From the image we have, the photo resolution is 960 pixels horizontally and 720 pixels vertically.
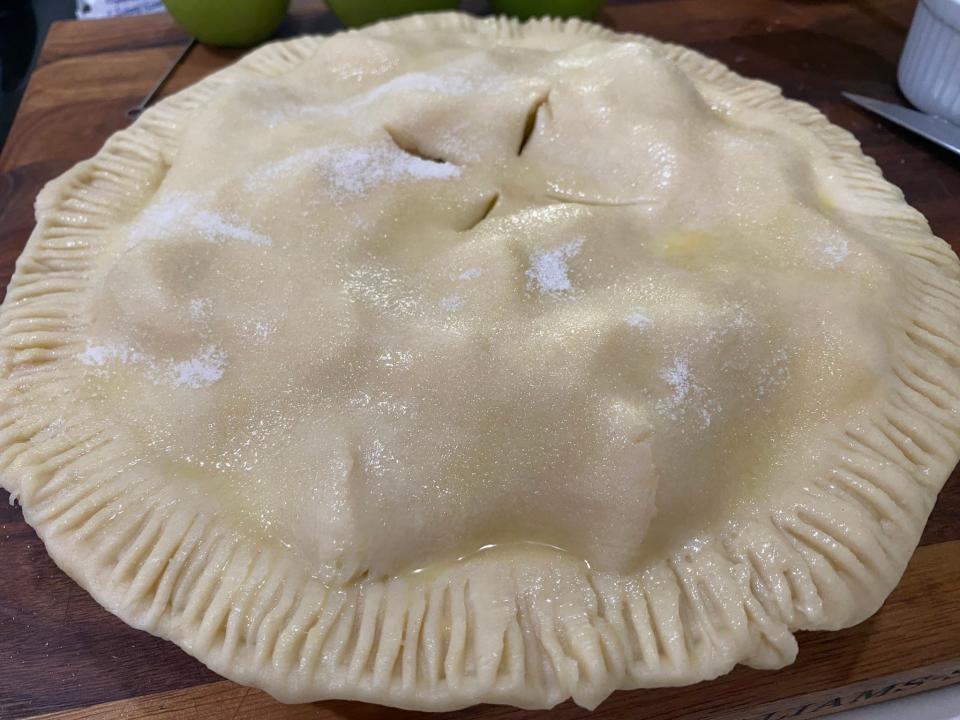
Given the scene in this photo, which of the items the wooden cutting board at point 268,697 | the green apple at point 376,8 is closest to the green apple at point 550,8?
the green apple at point 376,8

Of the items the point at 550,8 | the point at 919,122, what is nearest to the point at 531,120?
the point at 550,8

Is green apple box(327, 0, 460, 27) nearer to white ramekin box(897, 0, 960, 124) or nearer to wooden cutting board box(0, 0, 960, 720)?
wooden cutting board box(0, 0, 960, 720)

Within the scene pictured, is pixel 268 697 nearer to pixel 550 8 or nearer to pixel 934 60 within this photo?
pixel 550 8

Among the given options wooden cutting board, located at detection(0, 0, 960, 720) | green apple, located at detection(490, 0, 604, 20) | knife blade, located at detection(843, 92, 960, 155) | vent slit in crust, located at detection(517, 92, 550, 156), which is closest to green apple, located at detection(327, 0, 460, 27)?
green apple, located at detection(490, 0, 604, 20)

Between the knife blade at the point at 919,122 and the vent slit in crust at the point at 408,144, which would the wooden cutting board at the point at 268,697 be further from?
the vent slit in crust at the point at 408,144

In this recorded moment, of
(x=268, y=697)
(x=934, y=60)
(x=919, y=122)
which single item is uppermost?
(x=934, y=60)

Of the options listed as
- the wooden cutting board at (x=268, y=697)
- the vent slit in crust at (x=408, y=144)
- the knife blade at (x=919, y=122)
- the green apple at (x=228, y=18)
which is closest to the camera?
the wooden cutting board at (x=268, y=697)
